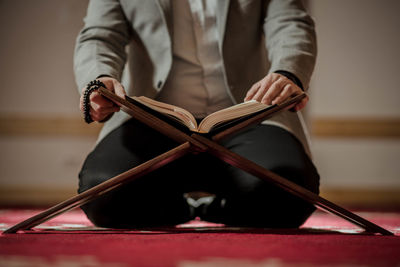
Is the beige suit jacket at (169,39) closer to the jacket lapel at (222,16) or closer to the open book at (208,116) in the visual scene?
the jacket lapel at (222,16)

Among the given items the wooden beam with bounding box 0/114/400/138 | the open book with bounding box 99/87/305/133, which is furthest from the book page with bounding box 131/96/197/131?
the wooden beam with bounding box 0/114/400/138

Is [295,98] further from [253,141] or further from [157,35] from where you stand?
[157,35]

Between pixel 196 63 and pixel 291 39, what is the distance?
21 cm

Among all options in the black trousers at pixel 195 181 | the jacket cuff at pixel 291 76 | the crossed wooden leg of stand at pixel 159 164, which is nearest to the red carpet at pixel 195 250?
the crossed wooden leg of stand at pixel 159 164

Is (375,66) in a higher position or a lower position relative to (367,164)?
higher

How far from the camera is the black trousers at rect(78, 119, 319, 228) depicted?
2.89 ft

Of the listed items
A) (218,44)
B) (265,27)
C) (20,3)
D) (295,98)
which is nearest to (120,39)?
(218,44)

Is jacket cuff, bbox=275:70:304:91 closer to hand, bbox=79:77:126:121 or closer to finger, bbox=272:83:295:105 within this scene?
finger, bbox=272:83:295:105

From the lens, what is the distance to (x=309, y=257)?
0.53 m

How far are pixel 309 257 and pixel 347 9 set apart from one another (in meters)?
2.02

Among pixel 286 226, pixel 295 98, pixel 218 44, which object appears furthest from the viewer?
pixel 218 44

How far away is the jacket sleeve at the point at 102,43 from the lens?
0.91m

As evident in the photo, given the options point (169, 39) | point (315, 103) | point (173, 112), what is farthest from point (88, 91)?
point (315, 103)

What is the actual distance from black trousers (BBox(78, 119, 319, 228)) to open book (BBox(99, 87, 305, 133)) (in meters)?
0.17
